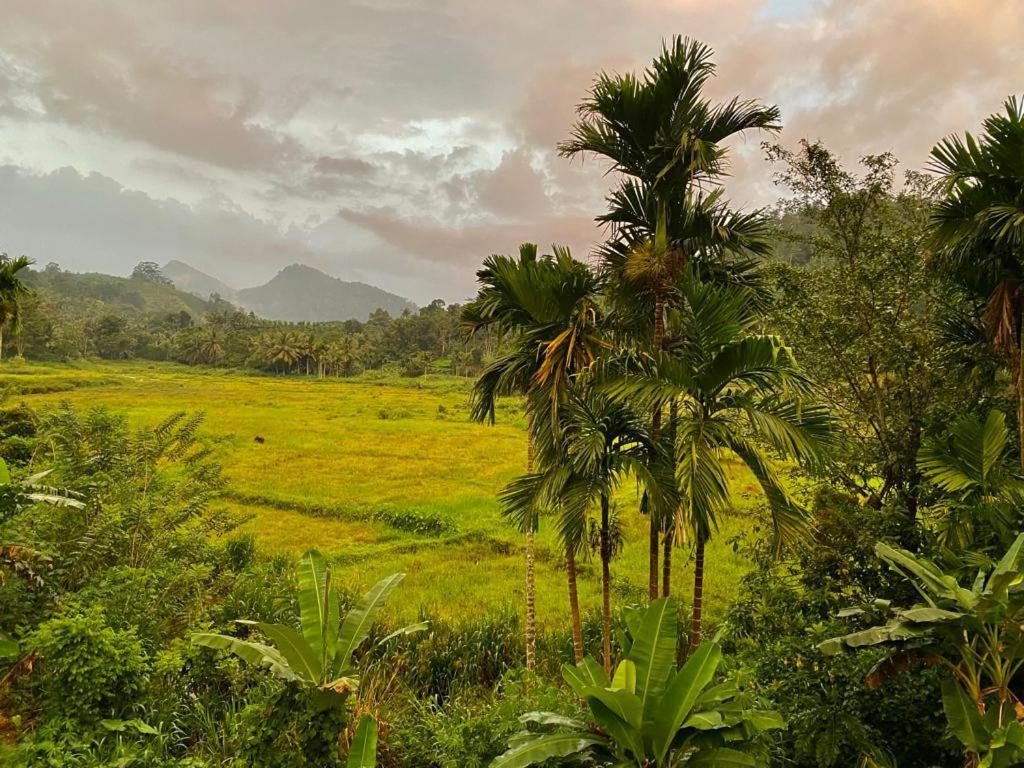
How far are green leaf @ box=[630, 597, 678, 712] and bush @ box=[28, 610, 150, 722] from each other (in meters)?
3.95

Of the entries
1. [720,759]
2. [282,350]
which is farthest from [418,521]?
[282,350]

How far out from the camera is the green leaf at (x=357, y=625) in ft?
14.0

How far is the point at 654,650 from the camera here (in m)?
3.31

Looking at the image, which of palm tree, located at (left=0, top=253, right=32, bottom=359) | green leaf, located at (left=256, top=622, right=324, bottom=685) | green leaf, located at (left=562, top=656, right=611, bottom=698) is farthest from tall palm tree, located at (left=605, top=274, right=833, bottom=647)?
palm tree, located at (left=0, top=253, right=32, bottom=359)

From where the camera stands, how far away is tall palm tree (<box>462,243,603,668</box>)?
564cm

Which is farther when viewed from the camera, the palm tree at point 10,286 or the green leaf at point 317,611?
the palm tree at point 10,286

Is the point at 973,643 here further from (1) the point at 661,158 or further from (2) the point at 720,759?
(1) the point at 661,158

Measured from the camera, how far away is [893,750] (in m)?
4.21

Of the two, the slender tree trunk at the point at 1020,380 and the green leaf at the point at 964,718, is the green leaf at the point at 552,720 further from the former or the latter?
the slender tree trunk at the point at 1020,380

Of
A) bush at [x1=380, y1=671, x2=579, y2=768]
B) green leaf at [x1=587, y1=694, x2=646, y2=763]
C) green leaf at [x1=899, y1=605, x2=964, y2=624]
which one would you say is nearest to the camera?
green leaf at [x1=587, y1=694, x2=646, y2=763]

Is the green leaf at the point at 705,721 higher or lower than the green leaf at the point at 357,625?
higher

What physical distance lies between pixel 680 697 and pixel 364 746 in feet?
6.69

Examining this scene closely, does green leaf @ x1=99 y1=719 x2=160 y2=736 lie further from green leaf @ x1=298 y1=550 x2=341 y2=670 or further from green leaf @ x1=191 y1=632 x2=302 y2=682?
green leaf @ x1=298 y1=550 x2=341 y2=670

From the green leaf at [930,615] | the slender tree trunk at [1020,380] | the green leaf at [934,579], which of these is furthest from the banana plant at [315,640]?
the slender tree trunk at [1020,380]
